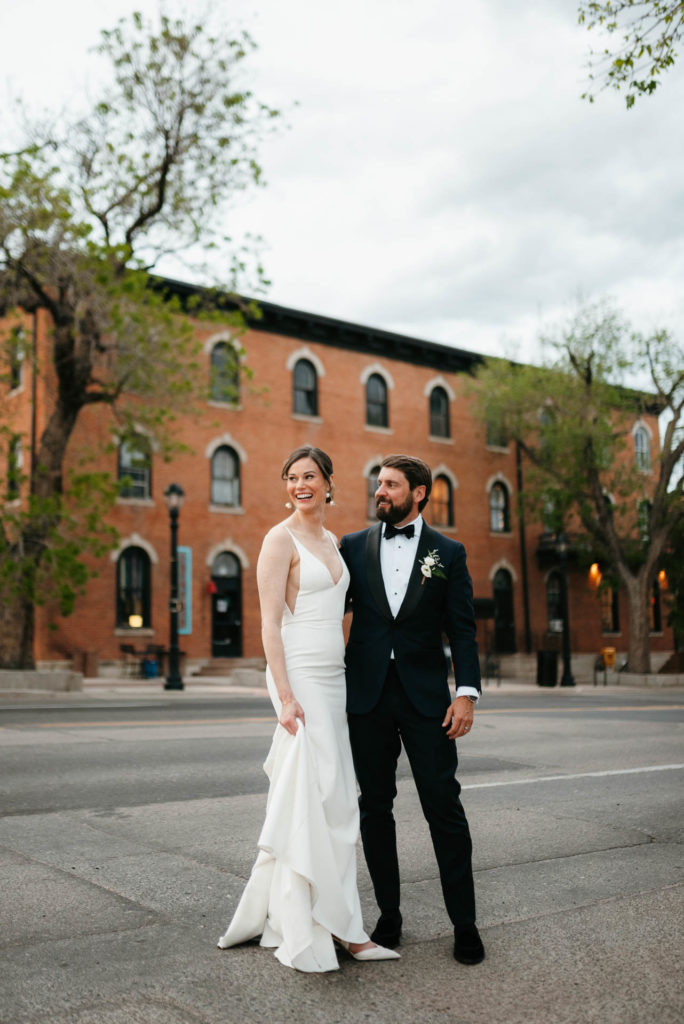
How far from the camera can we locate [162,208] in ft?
70.9

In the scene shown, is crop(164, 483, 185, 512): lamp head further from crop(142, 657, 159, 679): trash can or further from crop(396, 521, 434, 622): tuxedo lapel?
crop(396, 521, 434, 622): tuxedo lapel

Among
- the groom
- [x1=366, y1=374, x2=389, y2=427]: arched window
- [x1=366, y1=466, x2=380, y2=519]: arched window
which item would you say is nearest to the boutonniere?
the groom

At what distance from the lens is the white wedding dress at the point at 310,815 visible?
13.0 ft

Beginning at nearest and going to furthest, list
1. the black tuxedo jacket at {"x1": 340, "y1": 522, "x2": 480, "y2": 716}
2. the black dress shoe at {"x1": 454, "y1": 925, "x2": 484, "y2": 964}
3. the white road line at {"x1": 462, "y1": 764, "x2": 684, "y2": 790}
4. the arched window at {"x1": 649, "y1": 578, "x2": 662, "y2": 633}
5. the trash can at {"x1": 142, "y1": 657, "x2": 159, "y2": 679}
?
the black dress shoe at {"x1": 454, "y1": 925, "x2": 484, "y2": 964}, the black tuxedo jacket at {"x1": 340, "y1": 522, "x2": 480, "y2": 716}, the white road line at {"x1": 462, "y1": 764, "x2": 684, "y2": 790}, the trash can at {"x1": 142, "y1": 657, "x2": 159, "y2": 679}, the arched window at {"x1": 649, "y1": 578, "x2": 662, "y2": 633}

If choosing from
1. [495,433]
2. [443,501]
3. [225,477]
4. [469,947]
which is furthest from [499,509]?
[469,947]

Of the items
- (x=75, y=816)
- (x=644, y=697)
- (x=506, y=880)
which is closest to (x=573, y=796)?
(x=506, y=880)

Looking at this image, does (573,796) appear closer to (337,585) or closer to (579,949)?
(579,949)

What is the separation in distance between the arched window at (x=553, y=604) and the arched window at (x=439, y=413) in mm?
7339

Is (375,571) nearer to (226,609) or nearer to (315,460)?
(315,460)

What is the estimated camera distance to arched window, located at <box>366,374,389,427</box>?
3456 centimetres

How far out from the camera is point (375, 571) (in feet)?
14.6

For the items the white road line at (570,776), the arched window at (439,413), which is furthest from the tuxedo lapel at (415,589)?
the arched window at (439,413)

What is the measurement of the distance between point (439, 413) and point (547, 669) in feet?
38.4

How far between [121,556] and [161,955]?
24.5 meters
